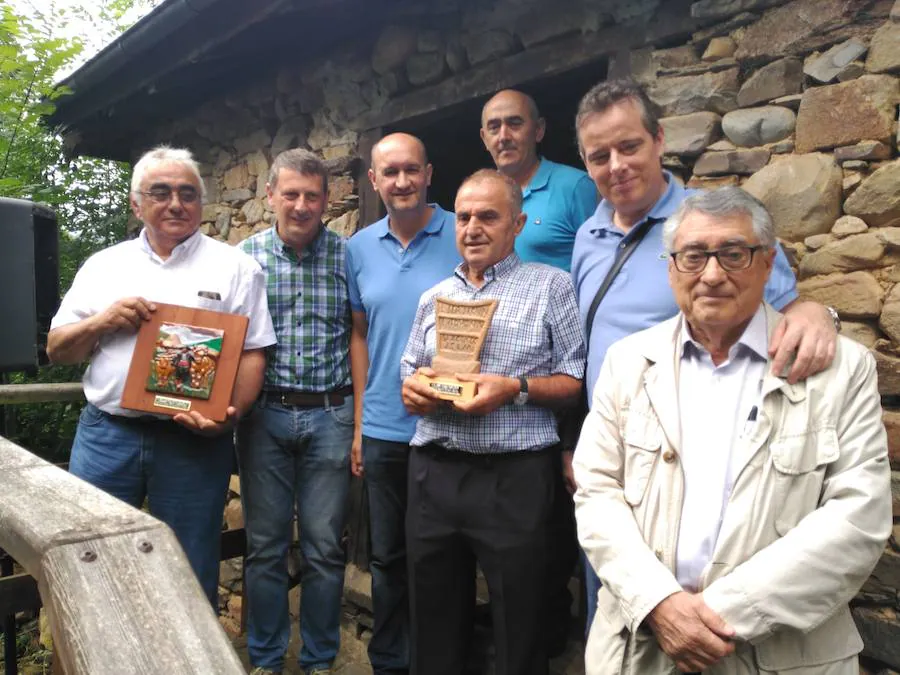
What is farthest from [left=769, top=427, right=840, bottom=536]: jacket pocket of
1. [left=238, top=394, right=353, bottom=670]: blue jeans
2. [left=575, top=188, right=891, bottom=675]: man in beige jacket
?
[left=238, top=394, right=353, bottom=670]: blue jeans

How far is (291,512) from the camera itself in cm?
274

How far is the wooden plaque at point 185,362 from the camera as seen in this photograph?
233 cm

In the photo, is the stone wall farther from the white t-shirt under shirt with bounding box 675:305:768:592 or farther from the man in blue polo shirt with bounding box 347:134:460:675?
the man in blue polo shirt with bounding box 347:134:460:675

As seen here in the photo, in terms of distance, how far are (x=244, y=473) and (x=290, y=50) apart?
8.46 feet

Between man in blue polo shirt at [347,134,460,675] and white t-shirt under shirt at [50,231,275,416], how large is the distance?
406 mm

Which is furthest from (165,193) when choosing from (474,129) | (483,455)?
(474,129)

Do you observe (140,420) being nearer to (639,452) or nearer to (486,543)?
(486,543)

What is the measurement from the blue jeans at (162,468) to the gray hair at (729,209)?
169cm

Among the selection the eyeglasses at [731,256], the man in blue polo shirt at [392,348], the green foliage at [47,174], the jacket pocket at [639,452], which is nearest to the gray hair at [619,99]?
the eyeglasses at [731,256]

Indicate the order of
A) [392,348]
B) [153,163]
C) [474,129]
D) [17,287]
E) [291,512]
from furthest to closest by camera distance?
[474,129] → [291,512] → [392,348] → [153,163] → [17,287]

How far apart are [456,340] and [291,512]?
41.0 inches

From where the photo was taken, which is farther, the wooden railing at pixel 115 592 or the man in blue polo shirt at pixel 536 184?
the man in blue polo shirt at pixel 536 184

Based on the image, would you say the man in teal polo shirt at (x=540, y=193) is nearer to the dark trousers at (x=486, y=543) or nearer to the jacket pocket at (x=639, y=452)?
the dark trousers at (x=486, y=543)

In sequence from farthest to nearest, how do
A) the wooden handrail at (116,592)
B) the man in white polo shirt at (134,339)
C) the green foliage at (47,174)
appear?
the green foliage at (47,174) → the man in white polo shirt at (134,339) → the wooden handrail at (116,592)
